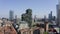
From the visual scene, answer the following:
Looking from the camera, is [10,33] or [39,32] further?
[39,32]

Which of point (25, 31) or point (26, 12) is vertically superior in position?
point (26, 12)

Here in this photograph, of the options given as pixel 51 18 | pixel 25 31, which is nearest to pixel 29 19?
pixel 25 31

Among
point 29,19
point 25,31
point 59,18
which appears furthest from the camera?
point 59,18

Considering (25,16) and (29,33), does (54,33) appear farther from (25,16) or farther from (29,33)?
(25,16)

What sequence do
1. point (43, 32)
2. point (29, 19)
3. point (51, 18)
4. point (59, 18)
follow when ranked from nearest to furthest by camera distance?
point (43, 32) < point (29, 19) < point (59, 18) < point (51, 18)

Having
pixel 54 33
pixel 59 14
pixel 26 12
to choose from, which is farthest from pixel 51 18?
pixel 54 33

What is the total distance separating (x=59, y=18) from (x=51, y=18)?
6.48 meters

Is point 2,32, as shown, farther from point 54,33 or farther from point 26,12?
point 26,12

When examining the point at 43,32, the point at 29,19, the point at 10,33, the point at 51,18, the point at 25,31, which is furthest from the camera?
the point at 51,18

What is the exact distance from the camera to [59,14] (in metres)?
32.2

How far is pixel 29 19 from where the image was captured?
25.0 m

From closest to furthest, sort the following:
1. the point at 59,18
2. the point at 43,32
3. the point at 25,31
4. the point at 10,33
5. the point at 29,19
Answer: the point at 10,33 → the point at 25,31 → the point at 43,32 → the point at 29,19 → the point at 59,18

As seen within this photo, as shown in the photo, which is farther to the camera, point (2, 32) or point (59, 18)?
point (59, 18)

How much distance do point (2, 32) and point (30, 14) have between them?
42.5 feet
